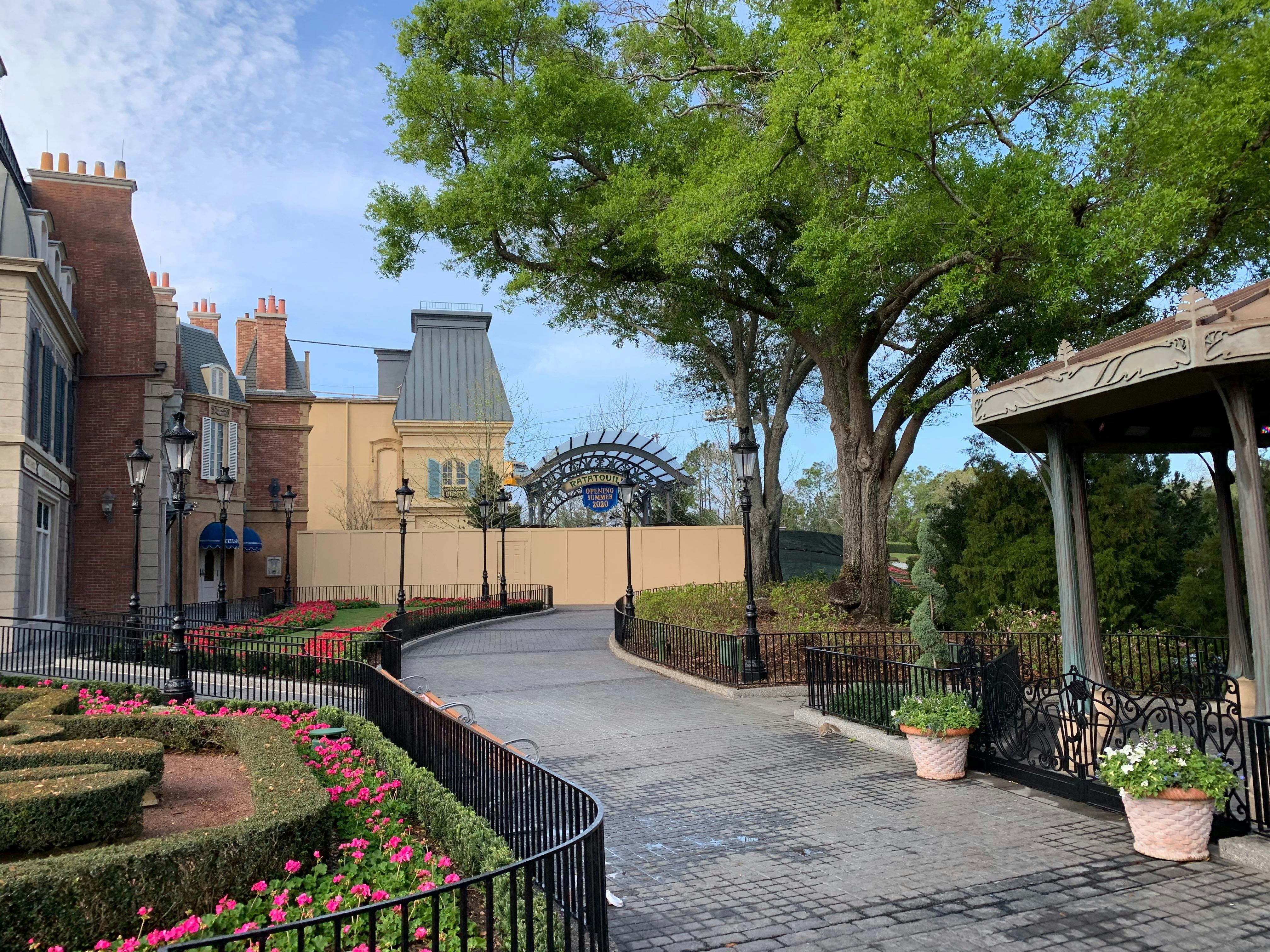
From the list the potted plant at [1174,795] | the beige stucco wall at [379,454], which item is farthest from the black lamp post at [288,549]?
the potted plant at [1174,795]

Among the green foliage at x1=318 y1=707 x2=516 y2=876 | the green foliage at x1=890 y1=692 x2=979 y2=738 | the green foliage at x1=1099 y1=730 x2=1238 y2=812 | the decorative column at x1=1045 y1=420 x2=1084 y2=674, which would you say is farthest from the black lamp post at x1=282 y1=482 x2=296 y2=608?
the green foliage at x1=1099 y1=730 x2=1238 y2=812

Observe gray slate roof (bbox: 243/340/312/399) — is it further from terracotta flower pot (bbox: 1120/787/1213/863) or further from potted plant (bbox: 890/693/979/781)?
terracotta flower pot (bbox: 1120/787/1213/863)

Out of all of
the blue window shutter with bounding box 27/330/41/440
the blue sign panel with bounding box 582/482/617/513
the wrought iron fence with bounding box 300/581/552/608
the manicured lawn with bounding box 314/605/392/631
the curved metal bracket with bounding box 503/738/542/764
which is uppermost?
the blue window shutter with bounding box 27/330/41/440

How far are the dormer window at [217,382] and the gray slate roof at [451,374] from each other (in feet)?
31.8

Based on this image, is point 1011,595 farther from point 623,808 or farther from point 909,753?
point 623,808

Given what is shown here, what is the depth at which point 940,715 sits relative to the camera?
8680 mm

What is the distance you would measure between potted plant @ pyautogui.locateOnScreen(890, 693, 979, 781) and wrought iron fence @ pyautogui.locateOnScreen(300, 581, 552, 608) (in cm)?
2646

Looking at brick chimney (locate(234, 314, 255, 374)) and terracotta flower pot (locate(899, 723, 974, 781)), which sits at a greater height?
A: brick chimney (locate(234, 314, 255, 374))

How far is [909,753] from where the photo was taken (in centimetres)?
970

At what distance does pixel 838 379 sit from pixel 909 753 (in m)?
11.6

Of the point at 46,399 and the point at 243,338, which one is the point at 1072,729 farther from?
the point at 243,338

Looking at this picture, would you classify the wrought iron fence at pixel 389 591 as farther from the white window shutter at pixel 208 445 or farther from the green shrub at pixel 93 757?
the green shrub at pixel 93 757

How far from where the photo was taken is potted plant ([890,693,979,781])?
857 centimetres

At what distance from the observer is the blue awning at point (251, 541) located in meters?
37.6
